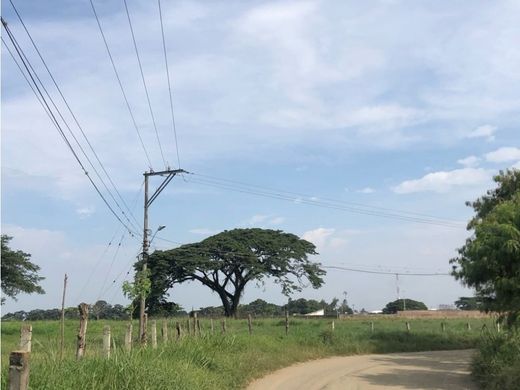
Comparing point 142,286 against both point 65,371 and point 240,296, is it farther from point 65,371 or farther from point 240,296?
point 240,296

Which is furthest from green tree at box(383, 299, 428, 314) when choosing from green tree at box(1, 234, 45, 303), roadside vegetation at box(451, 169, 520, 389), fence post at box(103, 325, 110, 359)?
fence post at box(103, 325, 110, 359)

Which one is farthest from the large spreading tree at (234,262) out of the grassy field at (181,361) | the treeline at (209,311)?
the grassy field at (181,361)

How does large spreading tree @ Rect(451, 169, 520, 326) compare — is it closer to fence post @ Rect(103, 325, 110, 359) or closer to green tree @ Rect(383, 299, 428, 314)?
fence post @ Rect(103, 325, 110, 359)

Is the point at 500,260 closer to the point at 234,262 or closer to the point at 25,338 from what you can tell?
the point at 25,338

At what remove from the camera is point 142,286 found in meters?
23.7

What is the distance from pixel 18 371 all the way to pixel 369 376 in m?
15.3

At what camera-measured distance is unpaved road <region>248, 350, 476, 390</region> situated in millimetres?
16609

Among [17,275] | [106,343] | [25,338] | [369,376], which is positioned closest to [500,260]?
[369,376]

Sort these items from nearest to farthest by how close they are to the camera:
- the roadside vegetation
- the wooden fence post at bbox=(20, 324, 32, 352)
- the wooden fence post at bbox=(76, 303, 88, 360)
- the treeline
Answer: the wooden fence post at bbox=(20, 324, 32, 352)
the wooden fence post at bbox=(76, 303, 88, 360)
the roadside vegetation
the treeline

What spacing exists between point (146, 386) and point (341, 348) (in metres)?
20.9

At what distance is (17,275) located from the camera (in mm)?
43250

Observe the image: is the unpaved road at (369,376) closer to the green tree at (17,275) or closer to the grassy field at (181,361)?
the grassy field at (181,361)

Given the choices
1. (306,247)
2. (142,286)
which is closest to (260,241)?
(306,247)

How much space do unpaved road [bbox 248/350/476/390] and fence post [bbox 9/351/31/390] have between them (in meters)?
11.3
